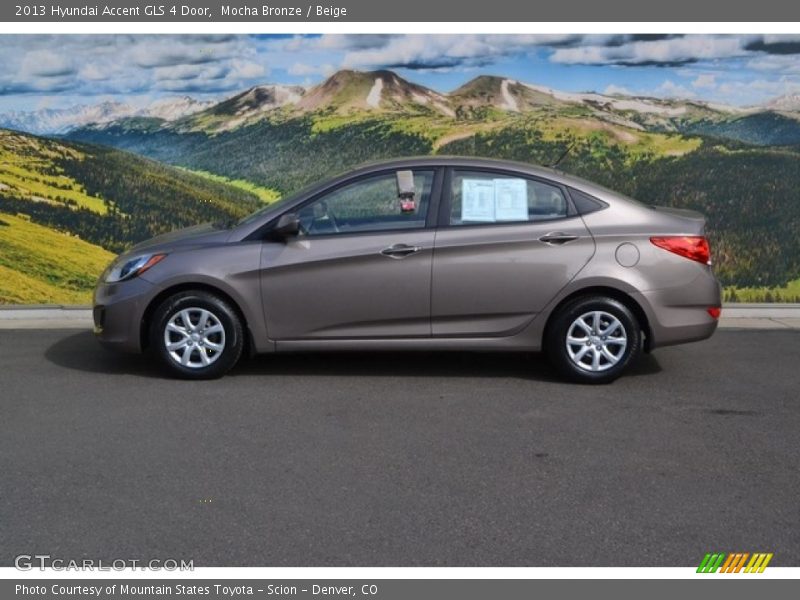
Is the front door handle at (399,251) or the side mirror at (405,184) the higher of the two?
the side mirror at (405,184)

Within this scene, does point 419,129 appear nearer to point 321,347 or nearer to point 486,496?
point 321,347

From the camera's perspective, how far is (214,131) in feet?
35.3

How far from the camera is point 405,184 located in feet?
22.8

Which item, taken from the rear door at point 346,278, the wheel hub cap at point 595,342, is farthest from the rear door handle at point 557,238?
the rear door at point 346,278

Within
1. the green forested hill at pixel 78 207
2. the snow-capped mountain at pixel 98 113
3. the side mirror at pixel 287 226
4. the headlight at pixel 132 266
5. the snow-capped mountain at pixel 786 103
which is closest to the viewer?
the side mirror at pixel 287 226

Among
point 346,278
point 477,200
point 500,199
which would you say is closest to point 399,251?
point 346,278

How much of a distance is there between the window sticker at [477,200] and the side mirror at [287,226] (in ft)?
3.73

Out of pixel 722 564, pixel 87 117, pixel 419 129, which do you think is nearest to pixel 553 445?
pixel 722 564

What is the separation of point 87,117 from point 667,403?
6.89 metres

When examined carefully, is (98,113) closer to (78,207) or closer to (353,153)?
(78,207)

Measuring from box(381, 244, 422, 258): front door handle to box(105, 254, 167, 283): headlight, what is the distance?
4.97 ft

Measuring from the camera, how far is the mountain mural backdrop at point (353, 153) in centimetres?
1003

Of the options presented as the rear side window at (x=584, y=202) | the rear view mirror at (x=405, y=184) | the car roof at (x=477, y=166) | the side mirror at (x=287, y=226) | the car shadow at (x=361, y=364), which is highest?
the car roof at (x=477, y=166)

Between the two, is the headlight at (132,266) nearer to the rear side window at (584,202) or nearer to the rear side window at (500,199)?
the rear side window at (500,199)
